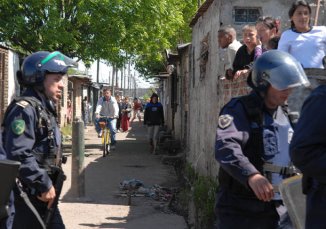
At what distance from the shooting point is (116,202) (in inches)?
362

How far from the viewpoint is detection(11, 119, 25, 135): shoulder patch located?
381cm

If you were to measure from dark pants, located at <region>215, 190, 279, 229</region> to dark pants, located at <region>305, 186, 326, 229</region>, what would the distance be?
0.72 meters

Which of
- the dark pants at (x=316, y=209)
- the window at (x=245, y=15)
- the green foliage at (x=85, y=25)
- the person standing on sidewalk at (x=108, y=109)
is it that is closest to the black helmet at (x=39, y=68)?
the dark pants at (x=316, y=209)

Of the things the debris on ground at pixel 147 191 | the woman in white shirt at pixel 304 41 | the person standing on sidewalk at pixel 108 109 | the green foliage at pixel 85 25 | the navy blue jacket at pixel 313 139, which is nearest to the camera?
the navy blue jacket at pixel 313 139

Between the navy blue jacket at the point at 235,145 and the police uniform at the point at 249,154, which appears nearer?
the navy blue jacket at the point at 235,145

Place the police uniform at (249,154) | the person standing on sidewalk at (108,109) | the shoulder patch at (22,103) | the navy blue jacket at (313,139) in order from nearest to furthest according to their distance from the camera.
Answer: the navy blue jacket at (313,139), the police uniform at (249,154), the shoulder patch at (22,103), the person standing on sidewalk at (108,109)

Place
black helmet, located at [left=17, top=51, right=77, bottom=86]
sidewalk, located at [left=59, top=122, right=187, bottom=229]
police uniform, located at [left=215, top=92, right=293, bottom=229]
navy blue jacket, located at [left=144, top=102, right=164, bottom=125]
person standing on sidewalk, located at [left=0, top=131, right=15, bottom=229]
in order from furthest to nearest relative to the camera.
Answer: navy blue jacket, located at [left=144, top=102, right=164, bottom=125] < sidewalk, located at [left=59, top=122, right=187, bottom=229] < black helmet, located at [left=17, top=51, right=77, bottom=86] < police uniform, located at [left=215, top=92, right=293, bottom=229] < person standing on sidewalk, located at [left=0, top=131, right=15, bottom=229]

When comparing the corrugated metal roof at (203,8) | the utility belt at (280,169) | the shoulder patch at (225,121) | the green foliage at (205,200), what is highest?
the corrugated metal roof at (203,8)

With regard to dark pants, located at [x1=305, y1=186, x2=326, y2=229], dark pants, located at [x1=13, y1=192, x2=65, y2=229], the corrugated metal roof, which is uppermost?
the corrugated metal roof

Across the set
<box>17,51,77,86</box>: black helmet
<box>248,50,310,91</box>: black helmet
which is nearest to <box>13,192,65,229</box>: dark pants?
<box>17,51,77,86</box>: black helmet

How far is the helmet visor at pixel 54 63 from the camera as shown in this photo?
4102 millimetres

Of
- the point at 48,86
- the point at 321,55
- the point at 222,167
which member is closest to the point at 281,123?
the point at 222,167

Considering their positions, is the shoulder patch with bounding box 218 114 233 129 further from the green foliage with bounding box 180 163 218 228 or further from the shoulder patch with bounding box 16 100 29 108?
the green foliage with bounding box 180 163 218 228

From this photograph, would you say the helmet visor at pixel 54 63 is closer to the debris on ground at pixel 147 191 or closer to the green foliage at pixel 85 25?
the debris on ground at pixel 147 191
